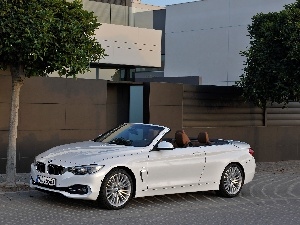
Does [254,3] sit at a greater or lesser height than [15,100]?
A: greater

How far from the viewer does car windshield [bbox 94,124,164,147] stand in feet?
35.7

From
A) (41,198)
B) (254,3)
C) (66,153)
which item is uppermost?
(254,3)

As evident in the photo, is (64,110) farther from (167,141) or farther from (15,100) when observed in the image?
(167,141)

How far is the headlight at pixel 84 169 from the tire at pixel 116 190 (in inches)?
9.0

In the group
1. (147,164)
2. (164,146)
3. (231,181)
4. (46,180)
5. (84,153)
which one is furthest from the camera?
(231,181)

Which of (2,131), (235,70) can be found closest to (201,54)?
(235,70)

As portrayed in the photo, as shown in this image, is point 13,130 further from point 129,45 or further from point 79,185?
point 129,45

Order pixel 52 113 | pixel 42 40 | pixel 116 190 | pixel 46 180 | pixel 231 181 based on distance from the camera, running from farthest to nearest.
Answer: pixel 52 113 → pixel 231 181 → pixel 42 40 → pixel 46 180 → pixel 116 190

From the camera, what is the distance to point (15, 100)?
12180 mm

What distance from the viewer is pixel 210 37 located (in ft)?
106

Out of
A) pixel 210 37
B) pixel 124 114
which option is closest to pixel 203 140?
pixel 124 114

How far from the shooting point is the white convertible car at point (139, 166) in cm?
973

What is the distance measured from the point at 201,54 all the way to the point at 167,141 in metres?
21.9

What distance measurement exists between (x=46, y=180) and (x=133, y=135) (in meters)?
2.07
